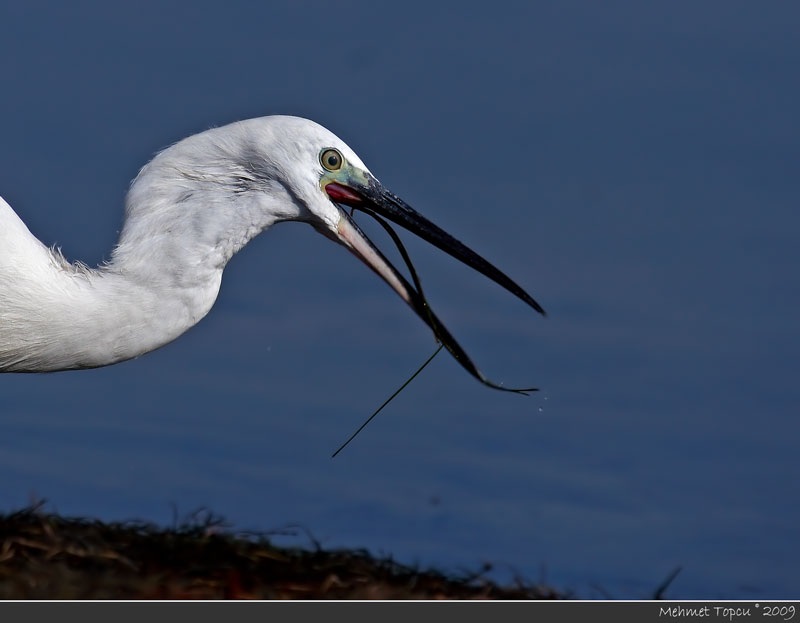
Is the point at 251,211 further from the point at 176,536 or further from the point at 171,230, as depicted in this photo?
the point at 176,536

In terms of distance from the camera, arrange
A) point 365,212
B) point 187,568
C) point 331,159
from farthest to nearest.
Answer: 1. point 365,212
2. point 331,159
3. point 187,568

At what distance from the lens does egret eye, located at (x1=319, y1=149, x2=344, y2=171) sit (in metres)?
5.79

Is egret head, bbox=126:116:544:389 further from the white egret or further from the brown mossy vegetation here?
the brown mossy vegetation

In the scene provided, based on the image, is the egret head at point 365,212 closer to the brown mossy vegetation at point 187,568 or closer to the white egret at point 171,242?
the white egret at point 171,242

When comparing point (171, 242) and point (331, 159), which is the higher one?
point (331, 159)

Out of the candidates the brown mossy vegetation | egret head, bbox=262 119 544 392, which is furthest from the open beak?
the brown mossy vegetation

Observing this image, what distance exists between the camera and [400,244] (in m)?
6.27

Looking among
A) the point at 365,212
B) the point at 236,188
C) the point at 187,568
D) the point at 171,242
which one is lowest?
the point at 187,568

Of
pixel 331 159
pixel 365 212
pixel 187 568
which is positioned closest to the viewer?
pixel 187 568

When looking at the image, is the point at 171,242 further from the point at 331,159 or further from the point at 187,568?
the point at 187,568

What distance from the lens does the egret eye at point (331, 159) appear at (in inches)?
228

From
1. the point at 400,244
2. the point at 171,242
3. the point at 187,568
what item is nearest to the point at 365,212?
the point at 400,244

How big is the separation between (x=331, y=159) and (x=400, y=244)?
0.66 metres

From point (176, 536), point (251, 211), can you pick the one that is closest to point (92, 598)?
point (176, 536)
